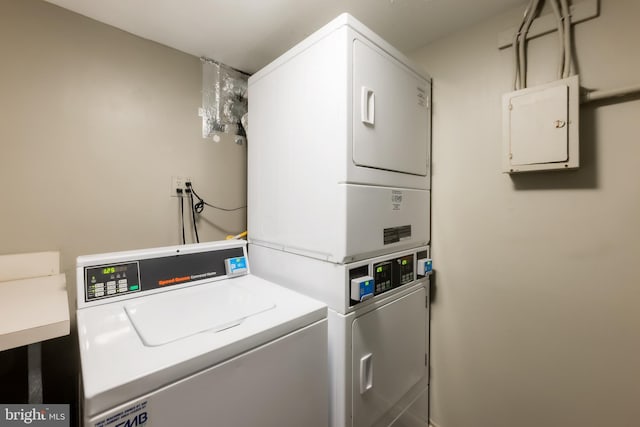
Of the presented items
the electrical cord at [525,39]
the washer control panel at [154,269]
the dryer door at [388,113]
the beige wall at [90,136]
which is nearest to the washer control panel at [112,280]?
the washer control panel at [154,269]

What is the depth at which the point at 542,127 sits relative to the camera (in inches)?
45.9

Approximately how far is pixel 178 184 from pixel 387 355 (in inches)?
58.8

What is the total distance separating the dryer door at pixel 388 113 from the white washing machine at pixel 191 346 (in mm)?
709

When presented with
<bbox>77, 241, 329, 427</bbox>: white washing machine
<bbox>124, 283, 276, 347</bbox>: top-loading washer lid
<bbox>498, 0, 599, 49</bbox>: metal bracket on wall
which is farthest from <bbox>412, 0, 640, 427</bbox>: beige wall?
<bbox>124, 283, 276, 347</bbox>: top-loading washer lid

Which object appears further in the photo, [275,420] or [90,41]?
[90,41]

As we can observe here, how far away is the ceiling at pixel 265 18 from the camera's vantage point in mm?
1296

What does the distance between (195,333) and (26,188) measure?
115 cm

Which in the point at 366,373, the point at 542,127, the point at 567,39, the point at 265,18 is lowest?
the point at 366,373

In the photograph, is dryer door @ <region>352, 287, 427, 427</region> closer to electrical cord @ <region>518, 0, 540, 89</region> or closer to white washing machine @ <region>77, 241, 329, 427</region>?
white washing machine @ <region>77, 241, 329, 427</region>

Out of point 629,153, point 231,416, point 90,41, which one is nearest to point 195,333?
point 231,416

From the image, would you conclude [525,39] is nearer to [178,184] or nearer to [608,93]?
[608,93]

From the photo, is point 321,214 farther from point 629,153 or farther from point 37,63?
point 37,63

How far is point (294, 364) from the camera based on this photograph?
0.93 meters

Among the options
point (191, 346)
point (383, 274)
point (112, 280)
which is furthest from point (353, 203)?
point (112, 280)
